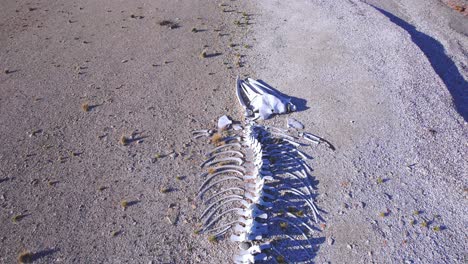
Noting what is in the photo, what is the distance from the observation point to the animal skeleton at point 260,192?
8.00 metres

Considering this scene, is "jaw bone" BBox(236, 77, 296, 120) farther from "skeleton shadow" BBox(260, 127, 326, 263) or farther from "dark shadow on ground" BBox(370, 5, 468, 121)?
"dark shadow on ground" BBox(370, 5, 468, 121)

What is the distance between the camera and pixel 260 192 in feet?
28.4

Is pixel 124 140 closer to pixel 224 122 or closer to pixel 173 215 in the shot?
pixel 224 122

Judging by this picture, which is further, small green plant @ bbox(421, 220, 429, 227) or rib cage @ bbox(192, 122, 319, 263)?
small green plant @ bbox(421, 220, 429, 227)

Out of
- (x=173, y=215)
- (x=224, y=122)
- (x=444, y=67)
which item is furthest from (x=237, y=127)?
(x=444, y=67)

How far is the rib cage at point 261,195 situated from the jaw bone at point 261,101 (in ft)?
1.87

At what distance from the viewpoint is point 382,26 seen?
15.7 m

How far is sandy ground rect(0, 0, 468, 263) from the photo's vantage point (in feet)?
27.2

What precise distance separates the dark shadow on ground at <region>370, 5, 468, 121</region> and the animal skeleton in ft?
21.4

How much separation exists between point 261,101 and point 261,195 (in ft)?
10.8

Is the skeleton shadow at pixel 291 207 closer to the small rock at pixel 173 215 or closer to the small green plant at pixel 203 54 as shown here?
the small rock at pixel 173 215

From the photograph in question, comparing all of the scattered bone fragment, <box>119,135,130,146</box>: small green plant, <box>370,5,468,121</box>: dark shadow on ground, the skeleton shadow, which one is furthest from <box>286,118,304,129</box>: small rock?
<box>370,5,468,121</box>: dark shadow on ground

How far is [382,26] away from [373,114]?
5868mm

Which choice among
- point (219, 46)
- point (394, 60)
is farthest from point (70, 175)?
point (394, 60)
